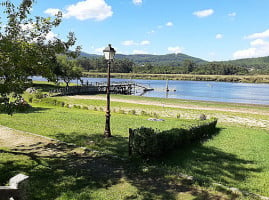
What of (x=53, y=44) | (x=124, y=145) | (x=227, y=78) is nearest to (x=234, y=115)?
(x=124, y=145)

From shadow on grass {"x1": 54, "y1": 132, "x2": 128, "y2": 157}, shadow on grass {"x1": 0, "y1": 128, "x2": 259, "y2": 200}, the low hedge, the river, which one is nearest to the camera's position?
shadow on grass {"x1": 0, "y1": 128, "x2": 259, "y2": 200}

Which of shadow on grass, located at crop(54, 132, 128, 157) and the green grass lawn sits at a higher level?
shadow on grass, located at crop(54, 132, 128, 157)

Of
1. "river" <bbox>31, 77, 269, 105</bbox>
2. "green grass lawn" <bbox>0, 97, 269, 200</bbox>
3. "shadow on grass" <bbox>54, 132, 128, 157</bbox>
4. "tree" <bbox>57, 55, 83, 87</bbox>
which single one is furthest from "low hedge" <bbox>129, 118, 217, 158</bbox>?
"river" <bbox>31, 77, 269, 105</bbox>

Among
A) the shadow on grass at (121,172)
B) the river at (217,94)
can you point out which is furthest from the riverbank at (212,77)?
the shadow on grass at (121,172)

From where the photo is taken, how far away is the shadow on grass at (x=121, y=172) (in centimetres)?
663

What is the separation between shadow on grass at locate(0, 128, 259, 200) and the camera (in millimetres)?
6633

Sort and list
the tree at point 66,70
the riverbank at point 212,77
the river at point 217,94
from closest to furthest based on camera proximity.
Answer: the tree at point 66,70, the river at point 217,94, the riverbank at point 212,77

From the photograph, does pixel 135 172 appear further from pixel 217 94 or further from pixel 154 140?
pixel 217 94

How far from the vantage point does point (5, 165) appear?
818 cm

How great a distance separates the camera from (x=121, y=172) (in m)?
Answer: 8.11

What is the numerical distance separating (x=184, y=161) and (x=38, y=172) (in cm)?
544

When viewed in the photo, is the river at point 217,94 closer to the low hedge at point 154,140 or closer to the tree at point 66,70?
the tree at point 66,70

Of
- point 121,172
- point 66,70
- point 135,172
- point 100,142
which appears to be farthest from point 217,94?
point 121,172

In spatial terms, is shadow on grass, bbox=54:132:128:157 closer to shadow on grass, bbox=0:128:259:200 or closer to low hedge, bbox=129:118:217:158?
shadow on grass, bbox=0:128:259:200
